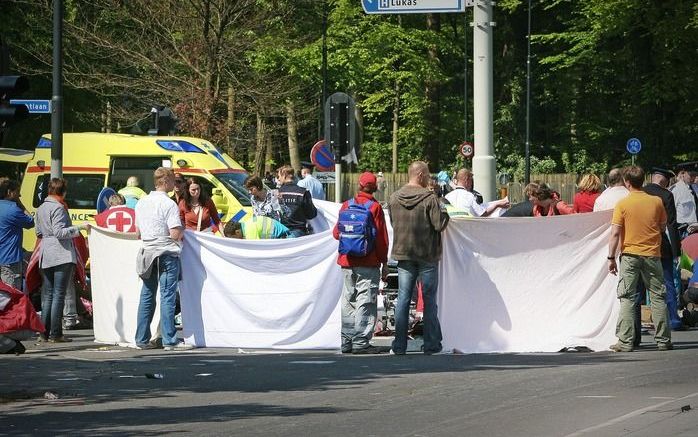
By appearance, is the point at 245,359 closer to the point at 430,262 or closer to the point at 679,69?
the point at 430,262

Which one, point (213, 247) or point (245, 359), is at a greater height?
point (213, 247)

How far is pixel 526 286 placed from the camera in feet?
49.4

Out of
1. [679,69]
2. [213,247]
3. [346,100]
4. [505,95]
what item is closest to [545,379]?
[213,247]

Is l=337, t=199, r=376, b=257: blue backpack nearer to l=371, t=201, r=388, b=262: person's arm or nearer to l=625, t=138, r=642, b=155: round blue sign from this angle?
l=371, t=201, r=388, b=262: person's arm

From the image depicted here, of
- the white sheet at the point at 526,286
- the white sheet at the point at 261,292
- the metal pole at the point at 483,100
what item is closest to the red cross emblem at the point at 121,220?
the white sheet at the point at 261,292

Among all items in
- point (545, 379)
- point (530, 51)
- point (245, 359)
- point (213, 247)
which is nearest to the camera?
point (545, 379)

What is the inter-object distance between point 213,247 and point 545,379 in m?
5.10

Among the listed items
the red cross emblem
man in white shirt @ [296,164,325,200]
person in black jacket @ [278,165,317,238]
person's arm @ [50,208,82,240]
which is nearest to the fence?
man in white shirt @ [296,164,325,200]

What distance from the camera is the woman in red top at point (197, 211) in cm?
1783

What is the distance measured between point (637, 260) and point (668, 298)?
246 centimetres

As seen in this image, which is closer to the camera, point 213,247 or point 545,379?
point 545,379

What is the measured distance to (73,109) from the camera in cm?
4453

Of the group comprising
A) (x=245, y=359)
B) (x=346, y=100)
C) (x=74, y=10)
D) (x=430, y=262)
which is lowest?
(x=245, y=359)

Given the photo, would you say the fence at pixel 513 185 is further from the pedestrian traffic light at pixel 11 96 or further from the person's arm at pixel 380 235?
the pedestrian traffic light at pixel 11 96
